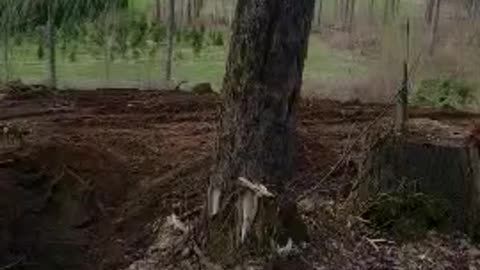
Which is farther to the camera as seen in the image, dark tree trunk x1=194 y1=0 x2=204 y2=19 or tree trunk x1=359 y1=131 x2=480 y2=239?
dark tree trunk x1=194 y1=0 x2=204 y2=19

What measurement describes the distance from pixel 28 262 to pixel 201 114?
2713mm

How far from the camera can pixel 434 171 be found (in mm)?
5258

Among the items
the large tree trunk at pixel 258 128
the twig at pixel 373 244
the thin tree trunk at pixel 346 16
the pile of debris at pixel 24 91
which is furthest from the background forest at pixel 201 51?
the large tree trunk at pixel 258 128

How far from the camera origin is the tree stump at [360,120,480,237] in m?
5.21

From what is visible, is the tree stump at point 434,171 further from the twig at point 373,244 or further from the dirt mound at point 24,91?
the dirt mound at point 24,91

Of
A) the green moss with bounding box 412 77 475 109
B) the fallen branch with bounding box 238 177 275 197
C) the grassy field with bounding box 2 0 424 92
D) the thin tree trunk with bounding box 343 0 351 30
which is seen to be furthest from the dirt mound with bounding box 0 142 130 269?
the thin tree trunk with bounding box 343 0 351 30

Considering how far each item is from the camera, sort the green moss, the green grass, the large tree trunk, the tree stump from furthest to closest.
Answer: the green grass < the green moss < the tree stump < the large tree trunk

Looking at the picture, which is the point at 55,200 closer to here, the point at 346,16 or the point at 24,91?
the point at 24,91

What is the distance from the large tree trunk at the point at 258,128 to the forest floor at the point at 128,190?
0.39 m

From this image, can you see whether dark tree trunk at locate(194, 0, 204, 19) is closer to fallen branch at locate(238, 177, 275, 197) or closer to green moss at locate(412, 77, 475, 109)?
green moss at locate(412, 77, 475, 109)

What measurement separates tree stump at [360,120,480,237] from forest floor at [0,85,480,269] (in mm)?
205

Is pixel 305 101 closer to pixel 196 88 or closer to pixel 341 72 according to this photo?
pixel 196 88

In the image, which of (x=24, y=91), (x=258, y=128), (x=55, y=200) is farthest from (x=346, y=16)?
(x=258, y=128)

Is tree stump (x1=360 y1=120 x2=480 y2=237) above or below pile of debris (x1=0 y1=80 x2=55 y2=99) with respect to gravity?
above
